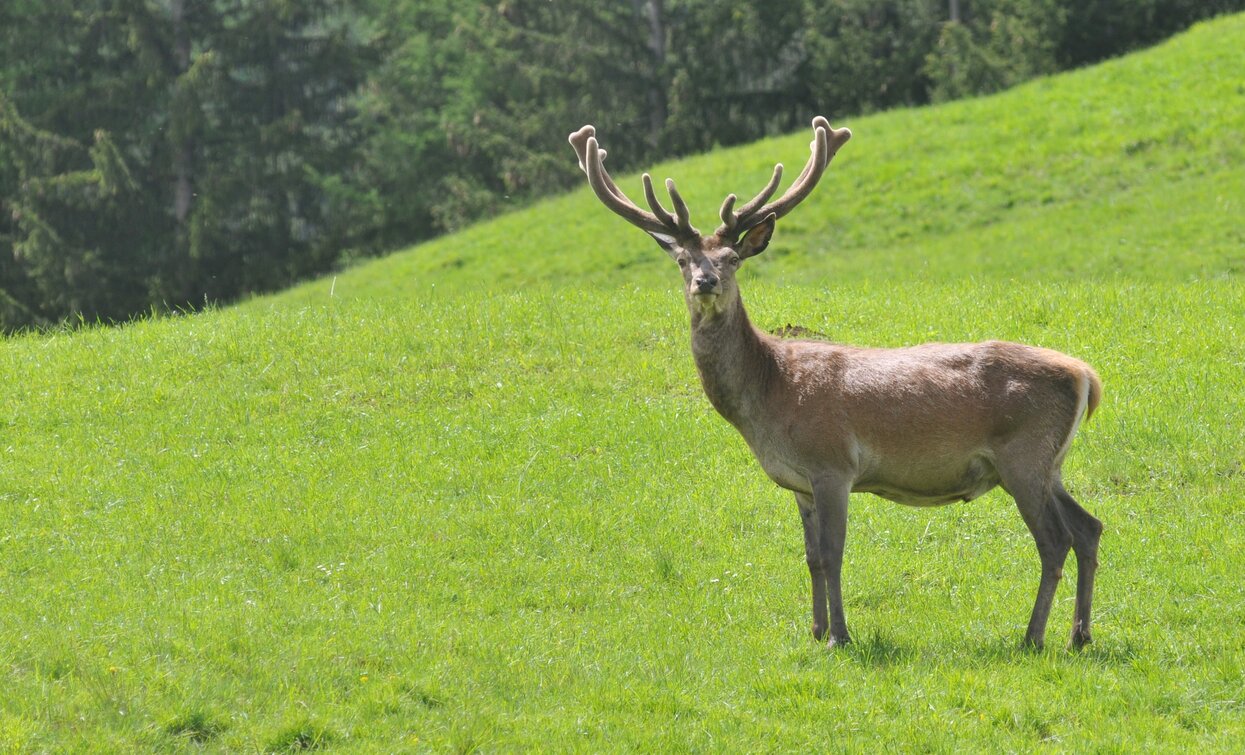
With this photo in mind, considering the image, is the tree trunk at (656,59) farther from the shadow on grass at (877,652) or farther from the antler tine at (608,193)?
the shadow on grass at (877,652)

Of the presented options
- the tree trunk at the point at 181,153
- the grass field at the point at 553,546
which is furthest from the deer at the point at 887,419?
the tree trunk at the point at 181,153

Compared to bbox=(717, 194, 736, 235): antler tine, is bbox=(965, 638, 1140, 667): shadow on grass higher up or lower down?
lower down

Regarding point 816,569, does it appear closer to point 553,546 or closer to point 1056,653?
point 1056,653

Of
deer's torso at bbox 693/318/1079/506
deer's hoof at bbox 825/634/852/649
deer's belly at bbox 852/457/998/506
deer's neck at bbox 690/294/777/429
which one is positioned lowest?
deer's hoof at bbox 825/634/852/649

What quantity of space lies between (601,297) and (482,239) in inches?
671

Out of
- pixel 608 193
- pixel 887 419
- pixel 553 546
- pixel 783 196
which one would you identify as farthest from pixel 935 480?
pixel 553 546

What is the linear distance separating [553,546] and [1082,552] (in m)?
4.14

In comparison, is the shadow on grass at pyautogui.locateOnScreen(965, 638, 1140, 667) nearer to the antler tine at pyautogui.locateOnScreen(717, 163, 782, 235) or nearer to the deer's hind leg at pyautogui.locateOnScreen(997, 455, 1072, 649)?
the deer's hind leg at pyautogui.locateOnScreen(997, 455, 1072, 649)

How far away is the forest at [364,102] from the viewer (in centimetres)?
4903

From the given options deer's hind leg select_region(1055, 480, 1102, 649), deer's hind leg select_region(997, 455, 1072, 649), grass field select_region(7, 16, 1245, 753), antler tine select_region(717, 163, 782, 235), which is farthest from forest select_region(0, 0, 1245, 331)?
deer's hind leg select_region(997, 455, 1072, 649)

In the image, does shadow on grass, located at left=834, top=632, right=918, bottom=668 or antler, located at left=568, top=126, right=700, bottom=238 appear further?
antler, located at left=568, top=126, right=700, bottom=238

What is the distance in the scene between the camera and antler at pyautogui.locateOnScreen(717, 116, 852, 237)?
9.78 metres

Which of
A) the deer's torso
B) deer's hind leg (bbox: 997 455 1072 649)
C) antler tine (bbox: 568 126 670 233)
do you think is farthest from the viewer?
antler tine (bbox: 568 126 670 233)

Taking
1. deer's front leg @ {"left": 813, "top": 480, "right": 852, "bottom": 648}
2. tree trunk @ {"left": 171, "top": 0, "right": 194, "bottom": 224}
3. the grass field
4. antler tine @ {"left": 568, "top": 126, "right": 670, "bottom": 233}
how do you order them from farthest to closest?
tree trunk @ {"left": 171, "top": 0, "right": 194, "bottom": 224} < antler tine @ {"left": 568, "top": 126, "right": 670, "bottom": 233} < deer's front leg @ {"left": 813, "top": 480, "right": 852, "bottom": 648} < the grass field
